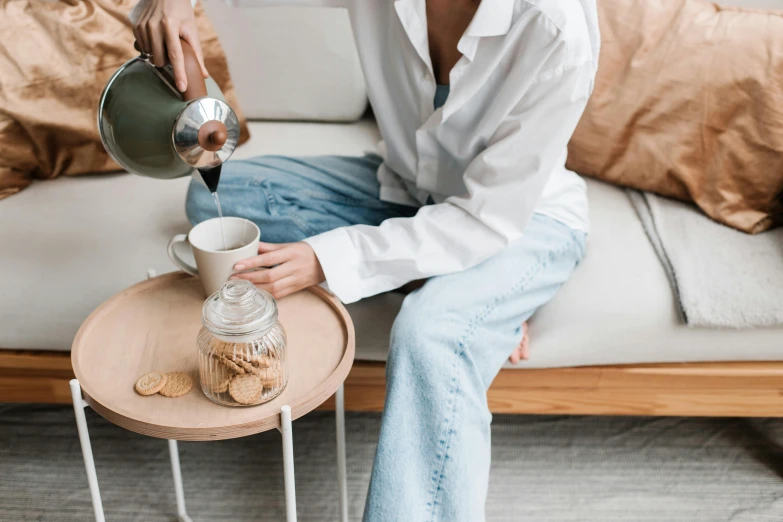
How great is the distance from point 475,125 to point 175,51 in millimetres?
462

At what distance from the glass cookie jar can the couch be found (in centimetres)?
34

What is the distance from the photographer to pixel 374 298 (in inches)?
47.2

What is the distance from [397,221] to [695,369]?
1.91 feet

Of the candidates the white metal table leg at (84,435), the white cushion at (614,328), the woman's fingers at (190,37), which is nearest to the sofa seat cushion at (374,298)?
the white cushion at (614,328)

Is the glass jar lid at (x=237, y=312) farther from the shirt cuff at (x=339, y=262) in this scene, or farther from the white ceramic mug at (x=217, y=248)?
the shirt cuff at (x=339, y=262)

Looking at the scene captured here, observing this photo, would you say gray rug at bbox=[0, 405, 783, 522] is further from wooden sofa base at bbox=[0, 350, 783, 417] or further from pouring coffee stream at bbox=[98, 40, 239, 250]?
pouring coffee stream at bbox=[98, 40, 239, 250]

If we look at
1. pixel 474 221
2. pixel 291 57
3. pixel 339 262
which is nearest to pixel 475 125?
pixel 474 221

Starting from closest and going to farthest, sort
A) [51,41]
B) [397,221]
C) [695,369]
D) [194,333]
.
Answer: [194,333] → [397,221] → [695,369] → [51,41]

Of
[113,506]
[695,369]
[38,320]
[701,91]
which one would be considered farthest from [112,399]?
[701,91]

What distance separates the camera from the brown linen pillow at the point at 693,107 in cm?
130

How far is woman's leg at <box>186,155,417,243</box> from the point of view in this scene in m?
1.27

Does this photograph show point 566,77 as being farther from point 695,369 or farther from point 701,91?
point 695,369

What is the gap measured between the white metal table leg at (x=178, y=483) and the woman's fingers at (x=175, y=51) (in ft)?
1.97

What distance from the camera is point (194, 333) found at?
0.97 meters
